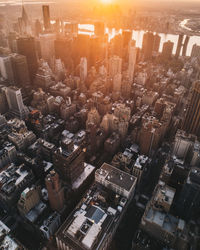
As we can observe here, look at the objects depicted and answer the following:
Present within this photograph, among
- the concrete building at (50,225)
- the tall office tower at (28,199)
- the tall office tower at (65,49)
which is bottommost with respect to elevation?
the concrete building at (50,225)

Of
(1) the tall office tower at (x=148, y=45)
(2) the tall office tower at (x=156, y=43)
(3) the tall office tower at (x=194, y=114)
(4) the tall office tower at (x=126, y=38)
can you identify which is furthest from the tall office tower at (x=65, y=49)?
(3) the tall office tower at (x=194, y=114)

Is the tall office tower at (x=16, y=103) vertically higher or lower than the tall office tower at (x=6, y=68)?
lower

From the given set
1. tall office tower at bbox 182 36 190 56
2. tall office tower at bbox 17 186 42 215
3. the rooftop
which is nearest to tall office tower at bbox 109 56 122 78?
tall office tower at bbox 182 36 190 56

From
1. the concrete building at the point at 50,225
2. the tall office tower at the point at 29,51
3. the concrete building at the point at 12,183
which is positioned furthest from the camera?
the tall office tower at the point at 29,51

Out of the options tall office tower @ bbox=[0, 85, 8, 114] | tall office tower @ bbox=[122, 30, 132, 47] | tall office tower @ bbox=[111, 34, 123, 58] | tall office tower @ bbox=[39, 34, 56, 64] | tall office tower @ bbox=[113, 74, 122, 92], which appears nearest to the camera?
tall office tower @ bbox=[0, 85, 8, 114]

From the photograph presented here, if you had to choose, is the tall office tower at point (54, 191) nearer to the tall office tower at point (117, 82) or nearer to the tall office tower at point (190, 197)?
the tall office tower at point (190, 197)

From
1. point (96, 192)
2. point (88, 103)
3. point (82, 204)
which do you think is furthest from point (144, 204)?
point (88, 103)

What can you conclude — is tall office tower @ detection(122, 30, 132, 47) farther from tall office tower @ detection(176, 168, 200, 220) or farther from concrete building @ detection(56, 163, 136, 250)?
tall office tower @ detection(176, 168, 200, 220)

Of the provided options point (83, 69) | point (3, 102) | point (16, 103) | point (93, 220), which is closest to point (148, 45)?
point (83, 69)

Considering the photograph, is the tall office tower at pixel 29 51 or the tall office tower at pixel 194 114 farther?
the tall office tower at pixel 29 51
